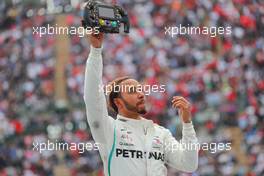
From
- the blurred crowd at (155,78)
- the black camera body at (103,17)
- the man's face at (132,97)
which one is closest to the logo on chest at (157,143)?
the man's face at (132,97)

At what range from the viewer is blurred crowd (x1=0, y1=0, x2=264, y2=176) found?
22.4ft

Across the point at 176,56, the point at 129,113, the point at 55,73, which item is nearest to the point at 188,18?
the point at 176,56

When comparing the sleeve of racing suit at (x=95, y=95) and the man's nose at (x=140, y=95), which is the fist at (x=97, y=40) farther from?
the man's nose at (x=140, y=95)

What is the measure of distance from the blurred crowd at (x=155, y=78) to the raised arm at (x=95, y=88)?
12.7 ft

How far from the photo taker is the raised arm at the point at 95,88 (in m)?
2.43

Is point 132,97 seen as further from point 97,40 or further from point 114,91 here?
point 97,40

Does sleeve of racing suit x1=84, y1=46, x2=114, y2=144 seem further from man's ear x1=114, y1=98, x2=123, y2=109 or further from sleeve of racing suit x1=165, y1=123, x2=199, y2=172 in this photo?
sleeve of racing suit x1=165, y1=123, x2=199, y2=172

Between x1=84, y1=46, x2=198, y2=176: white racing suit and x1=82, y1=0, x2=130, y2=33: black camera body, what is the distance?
0.09m

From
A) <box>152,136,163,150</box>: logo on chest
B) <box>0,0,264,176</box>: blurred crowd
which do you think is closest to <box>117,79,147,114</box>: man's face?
<box>152,136,163,150</box>: logo on chest

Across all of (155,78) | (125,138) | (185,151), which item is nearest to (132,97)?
(125,138)

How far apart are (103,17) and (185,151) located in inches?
22.1

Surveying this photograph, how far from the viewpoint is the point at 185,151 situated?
8.61 feet

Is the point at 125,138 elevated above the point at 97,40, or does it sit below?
below

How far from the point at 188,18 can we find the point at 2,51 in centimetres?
206
